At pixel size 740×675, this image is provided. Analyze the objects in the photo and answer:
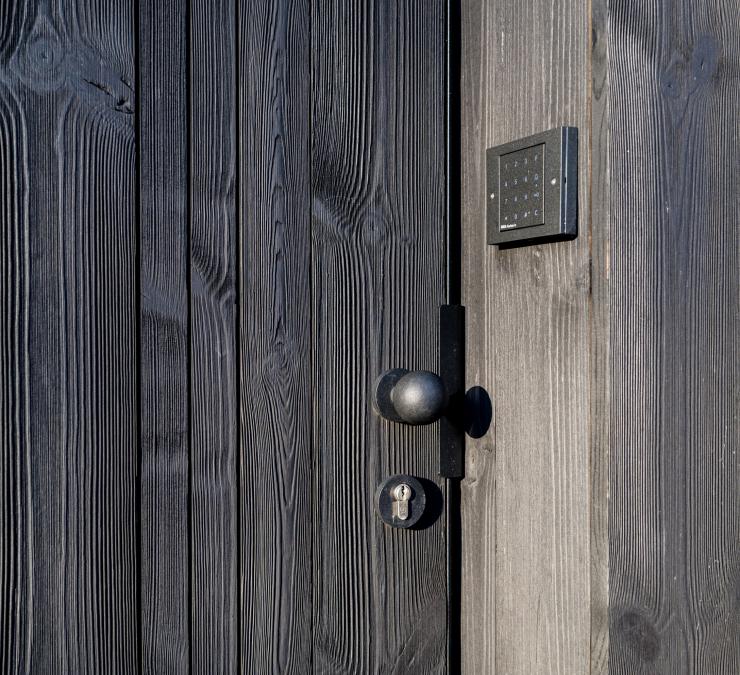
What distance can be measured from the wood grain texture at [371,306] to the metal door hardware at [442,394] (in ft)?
0.06

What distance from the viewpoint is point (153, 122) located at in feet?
2.85

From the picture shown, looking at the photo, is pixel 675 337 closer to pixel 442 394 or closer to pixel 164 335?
pixel 442 394

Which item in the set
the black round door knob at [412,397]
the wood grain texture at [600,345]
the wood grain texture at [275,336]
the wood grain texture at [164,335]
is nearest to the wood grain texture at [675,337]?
the wood grain texture at [600,345]

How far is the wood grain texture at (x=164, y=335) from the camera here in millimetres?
863

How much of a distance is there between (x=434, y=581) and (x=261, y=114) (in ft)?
2.22

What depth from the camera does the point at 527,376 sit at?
37.6 inches

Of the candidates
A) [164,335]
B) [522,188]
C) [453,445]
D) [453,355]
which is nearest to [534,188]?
[522,188]

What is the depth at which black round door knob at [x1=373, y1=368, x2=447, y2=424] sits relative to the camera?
0.92 m

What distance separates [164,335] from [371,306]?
0.27 m

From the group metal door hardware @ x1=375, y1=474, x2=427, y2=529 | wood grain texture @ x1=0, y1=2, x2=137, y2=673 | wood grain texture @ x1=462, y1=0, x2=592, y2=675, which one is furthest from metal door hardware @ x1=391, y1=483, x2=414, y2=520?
wood grain texture @ x1=0, y1=2, x2=137, y2=673

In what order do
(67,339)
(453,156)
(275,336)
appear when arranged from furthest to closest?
(453,156), (275,336), (67,339)

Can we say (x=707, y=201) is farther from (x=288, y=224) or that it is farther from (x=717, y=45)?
(x=288, y=224)

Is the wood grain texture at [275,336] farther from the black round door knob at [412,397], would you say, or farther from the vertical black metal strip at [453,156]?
the vertical black metal strip at [453,156]

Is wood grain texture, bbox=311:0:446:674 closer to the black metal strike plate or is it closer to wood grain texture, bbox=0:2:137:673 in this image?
the black metal strike plate
